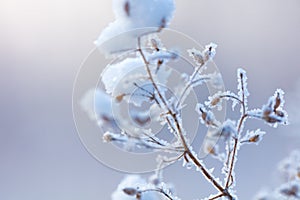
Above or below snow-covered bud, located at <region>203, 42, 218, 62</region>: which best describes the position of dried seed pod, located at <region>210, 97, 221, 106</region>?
below

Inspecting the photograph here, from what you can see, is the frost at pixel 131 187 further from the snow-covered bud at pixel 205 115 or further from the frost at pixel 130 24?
the frost at pixel 130 24

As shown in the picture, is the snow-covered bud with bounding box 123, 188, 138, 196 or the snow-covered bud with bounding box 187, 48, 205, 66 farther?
the snow-covered bud with bounding box 187, 48, 205, 66

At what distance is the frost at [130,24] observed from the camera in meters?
1.05

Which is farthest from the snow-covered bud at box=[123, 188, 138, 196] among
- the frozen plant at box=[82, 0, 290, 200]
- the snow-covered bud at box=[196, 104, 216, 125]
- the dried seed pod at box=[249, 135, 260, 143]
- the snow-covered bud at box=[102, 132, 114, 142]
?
the dried seed pod at box=[249, 135, 260, 143]

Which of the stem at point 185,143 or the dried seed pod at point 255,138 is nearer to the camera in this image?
the stem at point 185,143

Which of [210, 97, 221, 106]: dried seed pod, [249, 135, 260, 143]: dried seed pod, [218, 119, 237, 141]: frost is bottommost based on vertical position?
[218, 119, 237, 141]: frost

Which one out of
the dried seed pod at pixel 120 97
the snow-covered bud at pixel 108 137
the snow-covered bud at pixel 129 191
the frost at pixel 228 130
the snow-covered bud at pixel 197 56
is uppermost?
the snow-covered bud at pixel 197 56

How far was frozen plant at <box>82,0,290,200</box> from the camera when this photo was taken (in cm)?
105

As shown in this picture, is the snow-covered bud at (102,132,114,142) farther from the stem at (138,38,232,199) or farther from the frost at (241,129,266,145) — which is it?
the frost at (241,129,266,145)

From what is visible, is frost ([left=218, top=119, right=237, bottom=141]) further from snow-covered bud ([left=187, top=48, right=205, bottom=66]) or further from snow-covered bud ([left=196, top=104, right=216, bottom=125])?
snow-covered bud ([left=187, top=48, right=205, bottom=66])

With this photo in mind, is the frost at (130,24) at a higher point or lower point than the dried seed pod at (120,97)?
higher

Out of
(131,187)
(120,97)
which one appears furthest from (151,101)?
(131,187)

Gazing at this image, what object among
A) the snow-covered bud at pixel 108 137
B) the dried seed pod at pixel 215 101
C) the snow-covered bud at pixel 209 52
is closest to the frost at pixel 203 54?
the snow-covered bud at pixel 209 52

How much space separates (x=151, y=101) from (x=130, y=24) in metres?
0.22
